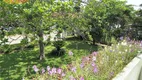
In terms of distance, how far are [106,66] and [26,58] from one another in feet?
39.0

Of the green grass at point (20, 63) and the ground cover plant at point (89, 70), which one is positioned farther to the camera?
the green grass at point (20, 63)

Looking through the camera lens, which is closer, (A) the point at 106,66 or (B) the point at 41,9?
(A) the point at 106,66

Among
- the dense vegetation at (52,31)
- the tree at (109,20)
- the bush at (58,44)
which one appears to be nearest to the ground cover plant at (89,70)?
the dense vegetation at (52,31)

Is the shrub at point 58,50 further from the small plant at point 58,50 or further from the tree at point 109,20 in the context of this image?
the tree at point 109,20

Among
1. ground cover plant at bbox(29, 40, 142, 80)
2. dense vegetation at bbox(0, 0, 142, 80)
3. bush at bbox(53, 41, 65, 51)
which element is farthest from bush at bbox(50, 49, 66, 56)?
ground cover plant at bbox(29, 40, 142, 80)

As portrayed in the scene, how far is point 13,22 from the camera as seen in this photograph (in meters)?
8.77

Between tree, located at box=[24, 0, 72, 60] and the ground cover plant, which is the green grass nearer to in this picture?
tree, located at box=[24, 0, 72, 60]

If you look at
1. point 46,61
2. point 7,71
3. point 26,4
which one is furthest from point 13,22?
point 46,61

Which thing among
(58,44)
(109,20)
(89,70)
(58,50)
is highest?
(89,70)

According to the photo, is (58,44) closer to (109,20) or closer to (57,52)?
(57,52)

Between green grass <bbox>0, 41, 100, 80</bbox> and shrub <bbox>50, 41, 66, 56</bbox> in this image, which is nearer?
green grass <bbox>0, 41, 100, 80</bbox>

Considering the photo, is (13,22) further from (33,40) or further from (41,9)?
(41,9)

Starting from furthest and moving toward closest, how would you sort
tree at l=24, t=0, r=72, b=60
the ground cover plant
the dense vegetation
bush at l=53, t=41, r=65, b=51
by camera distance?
bush at l=53, t=41, r=65, b=51 < tree at l=24, t=0, r=72, b=60 < the dense vegetation < the ground cover plant

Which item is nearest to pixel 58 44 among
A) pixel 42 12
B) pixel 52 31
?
pixel 52 31
